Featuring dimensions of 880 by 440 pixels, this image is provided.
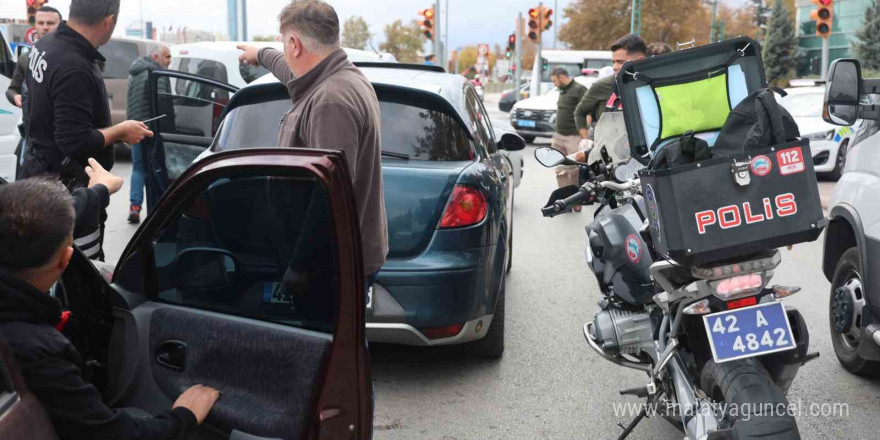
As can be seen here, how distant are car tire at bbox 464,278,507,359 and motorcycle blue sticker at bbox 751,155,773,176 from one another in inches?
82.6

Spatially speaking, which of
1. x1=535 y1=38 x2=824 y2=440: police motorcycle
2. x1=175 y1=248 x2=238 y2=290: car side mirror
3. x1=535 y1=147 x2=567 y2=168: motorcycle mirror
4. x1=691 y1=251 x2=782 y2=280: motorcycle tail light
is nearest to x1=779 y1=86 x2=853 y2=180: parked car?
x1=535 y1=147 x2=567 y2=168: motorcycle mirror

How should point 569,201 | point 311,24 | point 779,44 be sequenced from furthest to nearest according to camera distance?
point 779,44
point 569,201
point 311,24

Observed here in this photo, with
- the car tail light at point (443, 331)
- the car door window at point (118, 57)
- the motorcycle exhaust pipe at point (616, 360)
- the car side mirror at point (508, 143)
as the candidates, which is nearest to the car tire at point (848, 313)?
the motorcycle exhaust pipe at point (616, 360)

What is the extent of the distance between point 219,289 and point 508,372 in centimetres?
265

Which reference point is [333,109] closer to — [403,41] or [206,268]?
[206,268]

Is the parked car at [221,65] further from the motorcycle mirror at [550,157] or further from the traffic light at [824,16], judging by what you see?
the traffic light at [824,16]

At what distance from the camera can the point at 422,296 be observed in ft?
14.3

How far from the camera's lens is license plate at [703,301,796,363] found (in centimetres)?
305

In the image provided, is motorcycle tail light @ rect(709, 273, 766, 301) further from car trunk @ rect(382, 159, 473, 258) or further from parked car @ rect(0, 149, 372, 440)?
car trunk @ rect(382, 159, 473, 258)

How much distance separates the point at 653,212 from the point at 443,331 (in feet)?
5.24

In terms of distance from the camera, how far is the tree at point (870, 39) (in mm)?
38719

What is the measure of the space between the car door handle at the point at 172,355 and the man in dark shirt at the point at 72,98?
6.20ft

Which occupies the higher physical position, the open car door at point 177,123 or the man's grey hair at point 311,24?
the man's grey hair at point 311,24

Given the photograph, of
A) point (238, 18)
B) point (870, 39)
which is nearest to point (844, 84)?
point (238, 18)
